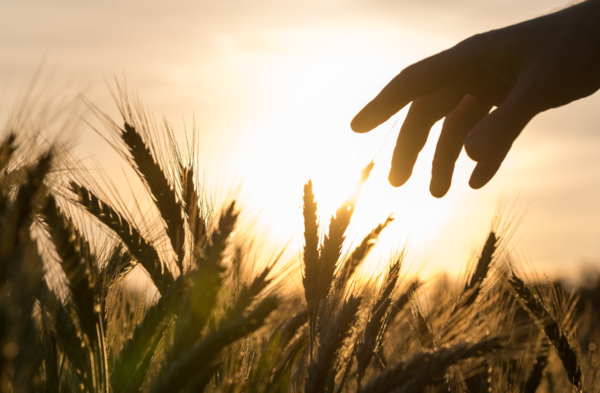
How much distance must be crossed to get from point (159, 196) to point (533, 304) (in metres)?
1.86

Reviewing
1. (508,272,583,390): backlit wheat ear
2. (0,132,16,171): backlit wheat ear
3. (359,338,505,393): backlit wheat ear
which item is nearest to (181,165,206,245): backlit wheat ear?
(0,132,16,171): backlit wheat ear

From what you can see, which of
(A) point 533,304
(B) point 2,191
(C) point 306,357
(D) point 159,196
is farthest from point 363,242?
(B) point 2,191

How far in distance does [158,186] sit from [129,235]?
198mm

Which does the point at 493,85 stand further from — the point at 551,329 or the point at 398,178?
the point at 551,329

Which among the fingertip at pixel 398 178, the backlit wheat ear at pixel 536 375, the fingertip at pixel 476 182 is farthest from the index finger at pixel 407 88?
the backlit wheat ear at pixel 536 375

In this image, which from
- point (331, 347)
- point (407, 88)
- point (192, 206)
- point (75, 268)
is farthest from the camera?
point (407, 88)

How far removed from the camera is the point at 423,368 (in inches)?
47.3

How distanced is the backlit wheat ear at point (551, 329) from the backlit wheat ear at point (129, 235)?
1697 millimetres

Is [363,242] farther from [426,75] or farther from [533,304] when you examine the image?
[426,75]

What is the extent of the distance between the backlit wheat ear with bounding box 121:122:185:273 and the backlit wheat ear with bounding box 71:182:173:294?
96 mm

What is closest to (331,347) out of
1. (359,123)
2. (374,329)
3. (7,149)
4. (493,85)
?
(374,329)

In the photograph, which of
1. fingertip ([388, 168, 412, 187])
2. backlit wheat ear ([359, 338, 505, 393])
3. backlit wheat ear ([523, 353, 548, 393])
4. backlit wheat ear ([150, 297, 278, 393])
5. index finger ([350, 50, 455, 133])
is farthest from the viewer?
fingertip ([388, 168, 412, 187])

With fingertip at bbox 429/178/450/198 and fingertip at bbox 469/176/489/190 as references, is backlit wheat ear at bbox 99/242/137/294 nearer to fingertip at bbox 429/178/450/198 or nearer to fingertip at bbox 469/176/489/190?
fingertip at bbox 469/176/489/190

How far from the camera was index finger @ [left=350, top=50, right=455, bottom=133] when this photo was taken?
8.55ft
